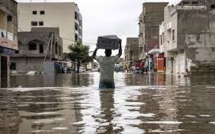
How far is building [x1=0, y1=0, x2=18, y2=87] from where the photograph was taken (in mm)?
43375

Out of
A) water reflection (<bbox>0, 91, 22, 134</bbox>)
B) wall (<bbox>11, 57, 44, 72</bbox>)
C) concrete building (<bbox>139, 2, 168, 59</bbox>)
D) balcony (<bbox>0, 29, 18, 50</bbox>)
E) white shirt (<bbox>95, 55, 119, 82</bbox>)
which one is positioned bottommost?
water reflection (<bbox>0, 91, 22, 134</bbox>)

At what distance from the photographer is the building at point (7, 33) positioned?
4338cm

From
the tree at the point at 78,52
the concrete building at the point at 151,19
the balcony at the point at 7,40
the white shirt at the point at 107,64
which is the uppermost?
the concrete building at the point at 151,19

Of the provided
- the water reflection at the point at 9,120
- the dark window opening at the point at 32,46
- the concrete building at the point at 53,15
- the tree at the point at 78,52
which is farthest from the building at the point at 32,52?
the water reflection at the point at 9,120

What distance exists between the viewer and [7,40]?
44.6 metres

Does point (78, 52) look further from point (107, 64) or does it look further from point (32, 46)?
point (107, 64)

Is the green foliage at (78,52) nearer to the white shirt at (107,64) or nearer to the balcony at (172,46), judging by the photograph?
the balcony at (172,46)

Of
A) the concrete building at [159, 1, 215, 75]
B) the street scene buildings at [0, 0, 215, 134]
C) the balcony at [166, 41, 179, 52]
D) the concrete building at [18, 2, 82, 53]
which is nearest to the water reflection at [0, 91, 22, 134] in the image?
the street scene buildings at [0, 0, 215, 134]

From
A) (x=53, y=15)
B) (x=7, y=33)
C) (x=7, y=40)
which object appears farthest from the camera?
(x=53, y=15)

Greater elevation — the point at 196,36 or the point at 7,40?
the point at 196,36

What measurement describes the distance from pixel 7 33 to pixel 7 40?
78 cm

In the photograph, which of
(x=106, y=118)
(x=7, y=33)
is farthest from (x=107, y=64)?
(x=7, y=33)

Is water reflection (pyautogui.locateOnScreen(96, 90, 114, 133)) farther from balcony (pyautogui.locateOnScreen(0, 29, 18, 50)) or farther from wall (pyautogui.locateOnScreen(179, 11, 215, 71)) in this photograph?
wall (pyautogui.locateOnScreen(179, 11, 215, 71))

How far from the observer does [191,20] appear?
181 ft
